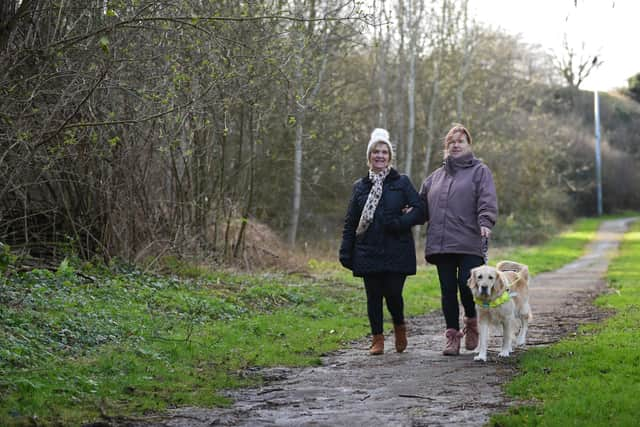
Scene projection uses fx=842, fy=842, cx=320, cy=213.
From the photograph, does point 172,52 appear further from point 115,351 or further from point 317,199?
point 317,199

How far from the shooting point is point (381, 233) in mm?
8789

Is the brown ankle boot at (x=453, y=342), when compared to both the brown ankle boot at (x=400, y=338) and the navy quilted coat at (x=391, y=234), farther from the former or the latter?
the navy quilted coat at (x=391, y=234)

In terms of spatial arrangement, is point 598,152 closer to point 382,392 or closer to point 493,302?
point 493,302

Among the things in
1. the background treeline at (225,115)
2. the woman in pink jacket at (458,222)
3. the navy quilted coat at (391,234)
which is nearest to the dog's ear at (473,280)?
the woman in pink jacket at (458,222)

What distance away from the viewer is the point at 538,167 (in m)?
43.9

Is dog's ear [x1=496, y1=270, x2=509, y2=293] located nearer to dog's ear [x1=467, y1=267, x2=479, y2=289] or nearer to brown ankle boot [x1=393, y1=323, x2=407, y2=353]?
dog's ear [x1=467, y1=267, x2=479, y2=289]

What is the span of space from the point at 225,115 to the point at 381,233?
3.88m

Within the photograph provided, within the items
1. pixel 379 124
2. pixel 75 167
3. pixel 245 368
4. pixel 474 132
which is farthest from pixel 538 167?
pixel 245 368

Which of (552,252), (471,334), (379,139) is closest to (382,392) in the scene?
(471,334)

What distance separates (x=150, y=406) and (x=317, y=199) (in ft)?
68.5

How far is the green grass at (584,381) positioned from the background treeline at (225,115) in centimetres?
393

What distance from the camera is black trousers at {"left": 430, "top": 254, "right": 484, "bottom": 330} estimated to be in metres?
8.67

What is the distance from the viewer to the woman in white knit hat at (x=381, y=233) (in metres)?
8.77

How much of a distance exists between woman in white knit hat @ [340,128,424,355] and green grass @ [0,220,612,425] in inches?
39.2
